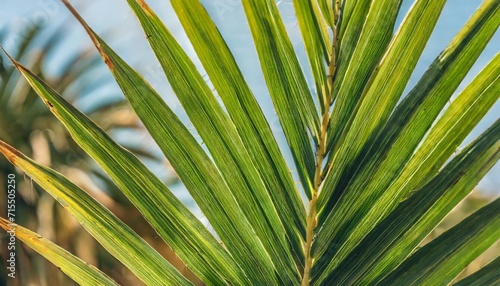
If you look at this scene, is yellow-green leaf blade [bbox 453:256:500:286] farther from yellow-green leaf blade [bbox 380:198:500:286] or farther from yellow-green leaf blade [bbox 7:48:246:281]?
yellow-green leaf blade [bbox 7:48:246:281]

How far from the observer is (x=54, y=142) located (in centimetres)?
169

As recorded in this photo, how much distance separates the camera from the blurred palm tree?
1.37m

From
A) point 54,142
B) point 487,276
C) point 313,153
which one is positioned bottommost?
point 487,276

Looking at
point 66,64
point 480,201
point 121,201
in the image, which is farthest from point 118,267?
point 480,201

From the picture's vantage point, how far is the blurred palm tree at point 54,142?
137 centimetres

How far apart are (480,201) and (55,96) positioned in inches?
29.8

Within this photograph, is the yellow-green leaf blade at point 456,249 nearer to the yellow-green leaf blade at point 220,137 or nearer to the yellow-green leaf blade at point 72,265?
the yellow-green leaf blade at point 220,137

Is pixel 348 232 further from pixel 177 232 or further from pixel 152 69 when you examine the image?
pixel 152 69

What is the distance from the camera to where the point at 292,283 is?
38cm

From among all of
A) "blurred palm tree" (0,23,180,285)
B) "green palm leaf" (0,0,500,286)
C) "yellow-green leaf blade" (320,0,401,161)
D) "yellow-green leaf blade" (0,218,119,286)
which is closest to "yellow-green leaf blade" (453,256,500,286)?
"green palm leaf" (0,0,500,286)

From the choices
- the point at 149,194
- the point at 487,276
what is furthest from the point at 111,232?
the point at 487,276

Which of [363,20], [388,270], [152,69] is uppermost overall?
[152,69]

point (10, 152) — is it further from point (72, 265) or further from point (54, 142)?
point (54, 142)

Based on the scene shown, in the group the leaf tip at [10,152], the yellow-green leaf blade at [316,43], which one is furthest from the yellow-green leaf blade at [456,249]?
the leaf tip at [10,152]
